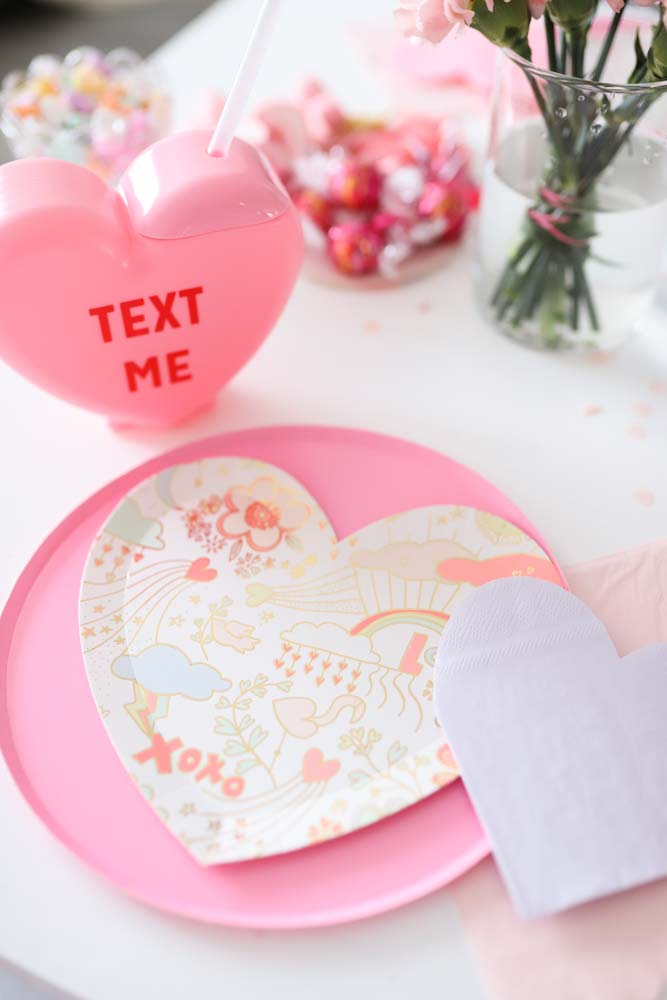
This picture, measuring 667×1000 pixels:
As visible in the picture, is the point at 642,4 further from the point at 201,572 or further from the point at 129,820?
the point at 129,820

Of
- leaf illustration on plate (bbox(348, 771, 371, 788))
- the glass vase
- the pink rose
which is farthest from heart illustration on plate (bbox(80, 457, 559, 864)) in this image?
the pink rose

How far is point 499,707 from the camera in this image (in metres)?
0.52

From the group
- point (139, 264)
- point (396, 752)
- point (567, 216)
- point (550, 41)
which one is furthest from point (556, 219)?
point (396, 752)

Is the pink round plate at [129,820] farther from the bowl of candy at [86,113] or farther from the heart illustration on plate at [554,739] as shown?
the bowl of candy at [86,113]

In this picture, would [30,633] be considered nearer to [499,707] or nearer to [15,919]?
[15,919]

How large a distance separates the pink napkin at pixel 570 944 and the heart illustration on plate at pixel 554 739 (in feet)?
0.06

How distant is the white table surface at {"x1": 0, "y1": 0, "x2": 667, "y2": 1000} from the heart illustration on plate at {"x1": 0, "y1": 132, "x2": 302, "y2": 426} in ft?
0.27

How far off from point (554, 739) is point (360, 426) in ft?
0.98

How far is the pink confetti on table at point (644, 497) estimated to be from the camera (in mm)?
669

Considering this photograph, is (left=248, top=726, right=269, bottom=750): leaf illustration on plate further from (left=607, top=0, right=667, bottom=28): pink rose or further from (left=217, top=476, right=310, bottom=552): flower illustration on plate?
(left=607, top=0, right=667, bottom=28): pink rose

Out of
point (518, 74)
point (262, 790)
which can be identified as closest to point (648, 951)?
point (262, 790)

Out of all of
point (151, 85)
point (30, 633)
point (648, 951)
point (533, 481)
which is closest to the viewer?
point (648, 951)

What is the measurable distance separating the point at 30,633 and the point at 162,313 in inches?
9.1

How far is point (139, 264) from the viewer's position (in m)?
0.60
